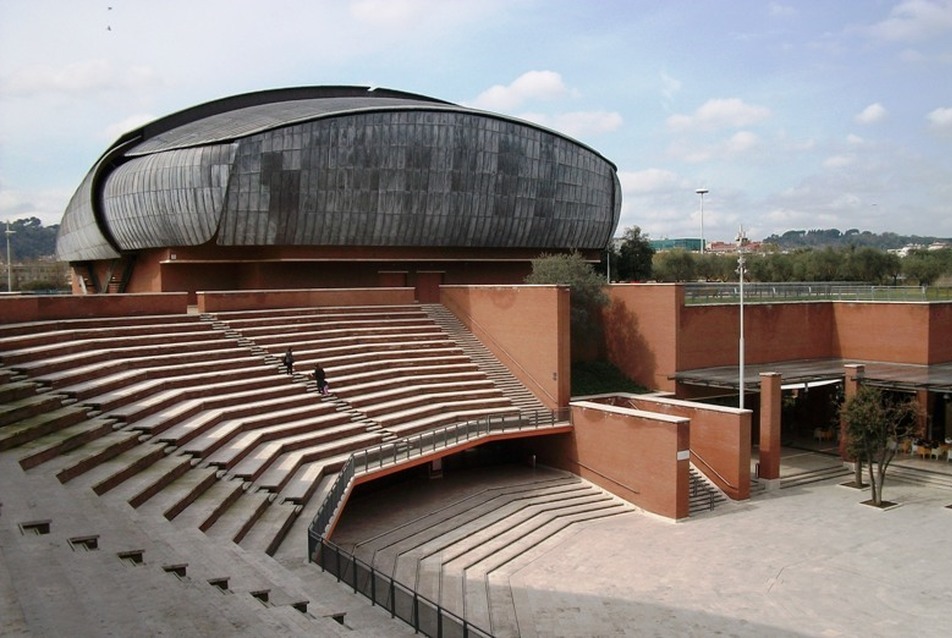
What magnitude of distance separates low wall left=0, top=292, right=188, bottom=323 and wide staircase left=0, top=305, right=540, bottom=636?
0.52 m

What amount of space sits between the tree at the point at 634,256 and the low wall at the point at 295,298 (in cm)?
2485

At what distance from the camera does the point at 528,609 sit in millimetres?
15406

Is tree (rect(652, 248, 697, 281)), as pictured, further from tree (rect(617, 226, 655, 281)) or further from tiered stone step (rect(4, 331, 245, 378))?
tiered stone step (rect(4, 331, 245, 378))

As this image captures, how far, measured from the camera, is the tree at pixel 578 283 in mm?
31109

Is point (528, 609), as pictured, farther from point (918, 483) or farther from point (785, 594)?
point (918, 483)

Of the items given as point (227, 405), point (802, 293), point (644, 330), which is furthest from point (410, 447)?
point (802, 293)

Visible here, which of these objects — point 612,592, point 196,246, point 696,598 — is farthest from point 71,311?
point 696,598

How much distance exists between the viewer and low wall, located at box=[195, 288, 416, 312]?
87.9ft

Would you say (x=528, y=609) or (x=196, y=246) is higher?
(x=196, y=246)

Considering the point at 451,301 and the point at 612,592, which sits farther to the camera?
the point at 451,301

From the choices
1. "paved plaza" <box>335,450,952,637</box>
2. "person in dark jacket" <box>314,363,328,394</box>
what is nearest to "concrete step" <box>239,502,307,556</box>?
"paved plaza" <box>335,450,952,637</box>

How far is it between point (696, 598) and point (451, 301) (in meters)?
19.2

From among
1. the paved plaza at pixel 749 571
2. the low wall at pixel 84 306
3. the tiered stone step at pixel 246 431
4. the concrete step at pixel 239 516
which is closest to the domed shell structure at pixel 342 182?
the low wall at pixel 84 306

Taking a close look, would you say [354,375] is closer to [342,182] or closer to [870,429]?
[342,182]
